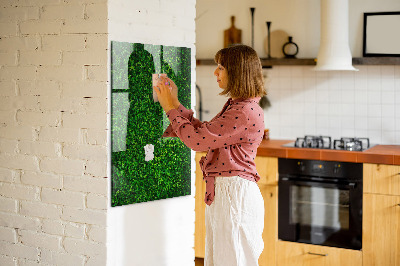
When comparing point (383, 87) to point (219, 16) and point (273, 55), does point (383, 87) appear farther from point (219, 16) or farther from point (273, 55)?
point (219, 16)

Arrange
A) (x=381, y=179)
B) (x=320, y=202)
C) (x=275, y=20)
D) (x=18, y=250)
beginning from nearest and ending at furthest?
(x=18, y=250) < (x=381, y=179) < (x=320, y=202) < (x=275, y=20)

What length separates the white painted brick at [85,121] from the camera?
2.75 metres

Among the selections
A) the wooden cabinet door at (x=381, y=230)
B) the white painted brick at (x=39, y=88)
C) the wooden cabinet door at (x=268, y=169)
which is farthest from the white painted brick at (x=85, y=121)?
the wooden cabinet door at (x=381, y=230)

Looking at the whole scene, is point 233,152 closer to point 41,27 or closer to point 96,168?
point 96,168

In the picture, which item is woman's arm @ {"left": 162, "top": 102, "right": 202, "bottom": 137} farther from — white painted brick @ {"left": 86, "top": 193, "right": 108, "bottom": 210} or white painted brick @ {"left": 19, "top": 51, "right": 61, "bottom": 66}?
white painted brick @ {"left": 19, "top": 51, "right": 61, "bottom": 66}

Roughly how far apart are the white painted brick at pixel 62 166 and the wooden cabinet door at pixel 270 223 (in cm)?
174

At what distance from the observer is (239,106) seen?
258 cm

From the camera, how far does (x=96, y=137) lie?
278 centimetres

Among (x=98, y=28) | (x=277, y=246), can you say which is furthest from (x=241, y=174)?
(x=277, y=246)

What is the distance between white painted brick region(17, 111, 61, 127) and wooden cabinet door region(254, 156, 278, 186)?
173 centimetres

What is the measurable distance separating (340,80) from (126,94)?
2.29 m

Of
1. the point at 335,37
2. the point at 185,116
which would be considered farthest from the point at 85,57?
the point at 335,37

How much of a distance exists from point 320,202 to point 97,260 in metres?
1.84

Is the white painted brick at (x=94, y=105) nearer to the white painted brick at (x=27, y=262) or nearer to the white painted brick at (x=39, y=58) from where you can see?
the white painted brick at (x=39, y=58)
